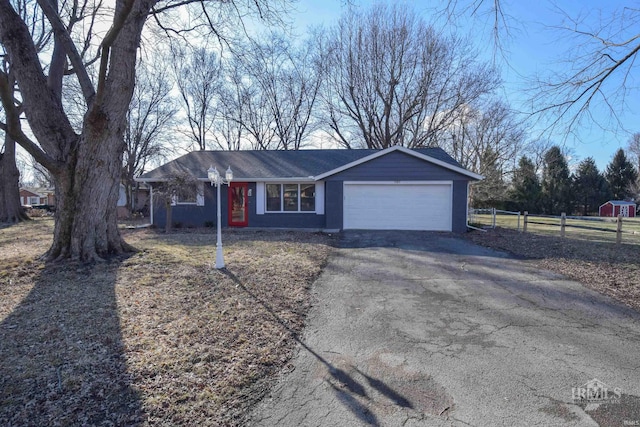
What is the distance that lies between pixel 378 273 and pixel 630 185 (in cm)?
4680

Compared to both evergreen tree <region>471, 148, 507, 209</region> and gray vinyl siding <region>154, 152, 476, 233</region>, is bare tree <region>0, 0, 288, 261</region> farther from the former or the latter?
evergreen tree <region>471, 148, 507, 209</region>

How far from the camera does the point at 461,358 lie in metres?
3.32

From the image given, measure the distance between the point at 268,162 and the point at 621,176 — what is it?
44.8 m

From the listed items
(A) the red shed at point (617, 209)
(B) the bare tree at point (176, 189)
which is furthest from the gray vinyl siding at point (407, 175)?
(A) the red shed at point (617, 209)

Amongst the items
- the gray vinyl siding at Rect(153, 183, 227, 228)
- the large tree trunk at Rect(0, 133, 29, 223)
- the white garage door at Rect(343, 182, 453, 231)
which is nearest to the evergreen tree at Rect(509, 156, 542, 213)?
the white garage door at Rect(343, 182, 453, 231)

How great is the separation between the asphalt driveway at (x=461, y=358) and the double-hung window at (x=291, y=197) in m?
8.89

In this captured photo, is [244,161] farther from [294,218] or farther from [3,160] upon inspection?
[3,160]

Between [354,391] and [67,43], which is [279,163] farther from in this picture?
[354,391]

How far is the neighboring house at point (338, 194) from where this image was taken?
13.7 m

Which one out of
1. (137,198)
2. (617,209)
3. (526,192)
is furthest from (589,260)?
(617,209)

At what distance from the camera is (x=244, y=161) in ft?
55.4

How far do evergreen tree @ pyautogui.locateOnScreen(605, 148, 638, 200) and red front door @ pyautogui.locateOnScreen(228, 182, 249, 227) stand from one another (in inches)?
1752

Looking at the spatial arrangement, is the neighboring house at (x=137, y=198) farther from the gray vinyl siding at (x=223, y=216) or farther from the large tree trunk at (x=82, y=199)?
Answer: the large tree trunk at (x=82, y=199)

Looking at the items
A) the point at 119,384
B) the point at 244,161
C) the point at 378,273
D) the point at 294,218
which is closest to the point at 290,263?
the point at 378,273
